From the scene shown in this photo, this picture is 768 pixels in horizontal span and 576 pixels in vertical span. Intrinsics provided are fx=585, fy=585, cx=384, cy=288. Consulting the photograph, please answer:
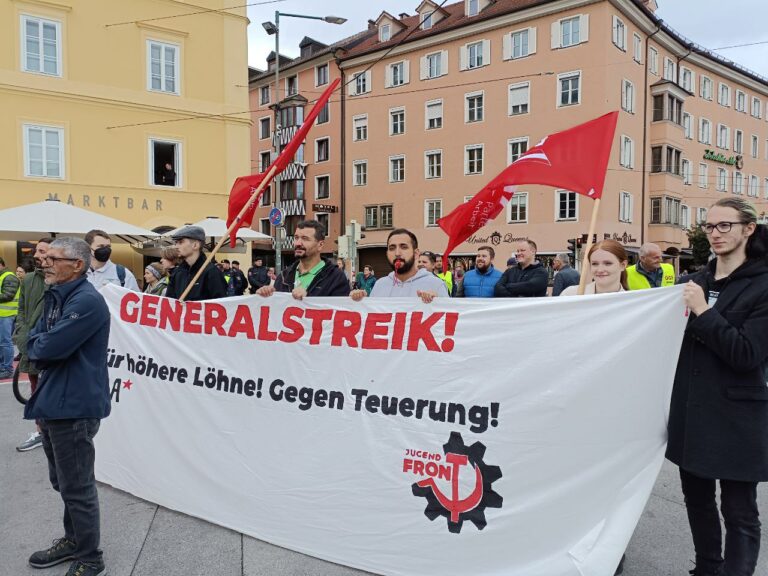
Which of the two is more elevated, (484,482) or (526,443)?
(526,443)

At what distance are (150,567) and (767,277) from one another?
11.2 ft

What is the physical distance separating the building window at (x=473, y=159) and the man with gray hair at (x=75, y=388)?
30.6 m

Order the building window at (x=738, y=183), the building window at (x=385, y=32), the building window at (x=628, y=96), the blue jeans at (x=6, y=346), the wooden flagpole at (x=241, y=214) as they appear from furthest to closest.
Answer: the building window at (x=738, y=183), the building window at (x=385, y=32), the building window at (x=628, y=96), the blue jeans at (x=6, y=346), the wooden flagpole at (x=241, y=214)

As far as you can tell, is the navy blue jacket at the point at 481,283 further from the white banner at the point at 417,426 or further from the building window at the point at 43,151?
the building window at the point at 43,151

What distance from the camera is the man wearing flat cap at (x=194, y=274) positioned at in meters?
4.56

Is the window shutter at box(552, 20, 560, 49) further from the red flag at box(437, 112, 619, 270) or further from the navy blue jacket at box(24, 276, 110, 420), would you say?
the navy blue jacket at box(24, 276, 110, 420)

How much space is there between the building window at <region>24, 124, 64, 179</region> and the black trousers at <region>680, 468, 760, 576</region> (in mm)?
19932

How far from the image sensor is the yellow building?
17.7 metres

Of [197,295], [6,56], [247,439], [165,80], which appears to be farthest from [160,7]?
[247,439]

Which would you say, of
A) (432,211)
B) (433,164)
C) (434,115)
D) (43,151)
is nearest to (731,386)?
(43,151)

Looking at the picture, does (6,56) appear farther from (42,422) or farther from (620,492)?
(620,492)

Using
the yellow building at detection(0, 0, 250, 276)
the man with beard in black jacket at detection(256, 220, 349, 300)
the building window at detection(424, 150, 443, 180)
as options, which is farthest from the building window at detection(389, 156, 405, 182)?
the man with beard in black jacket at detection(256, 220, 349, 300)

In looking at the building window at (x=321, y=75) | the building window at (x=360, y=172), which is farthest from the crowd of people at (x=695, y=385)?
the building window at (x=321, y=75)

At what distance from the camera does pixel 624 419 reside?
9.09 feet
